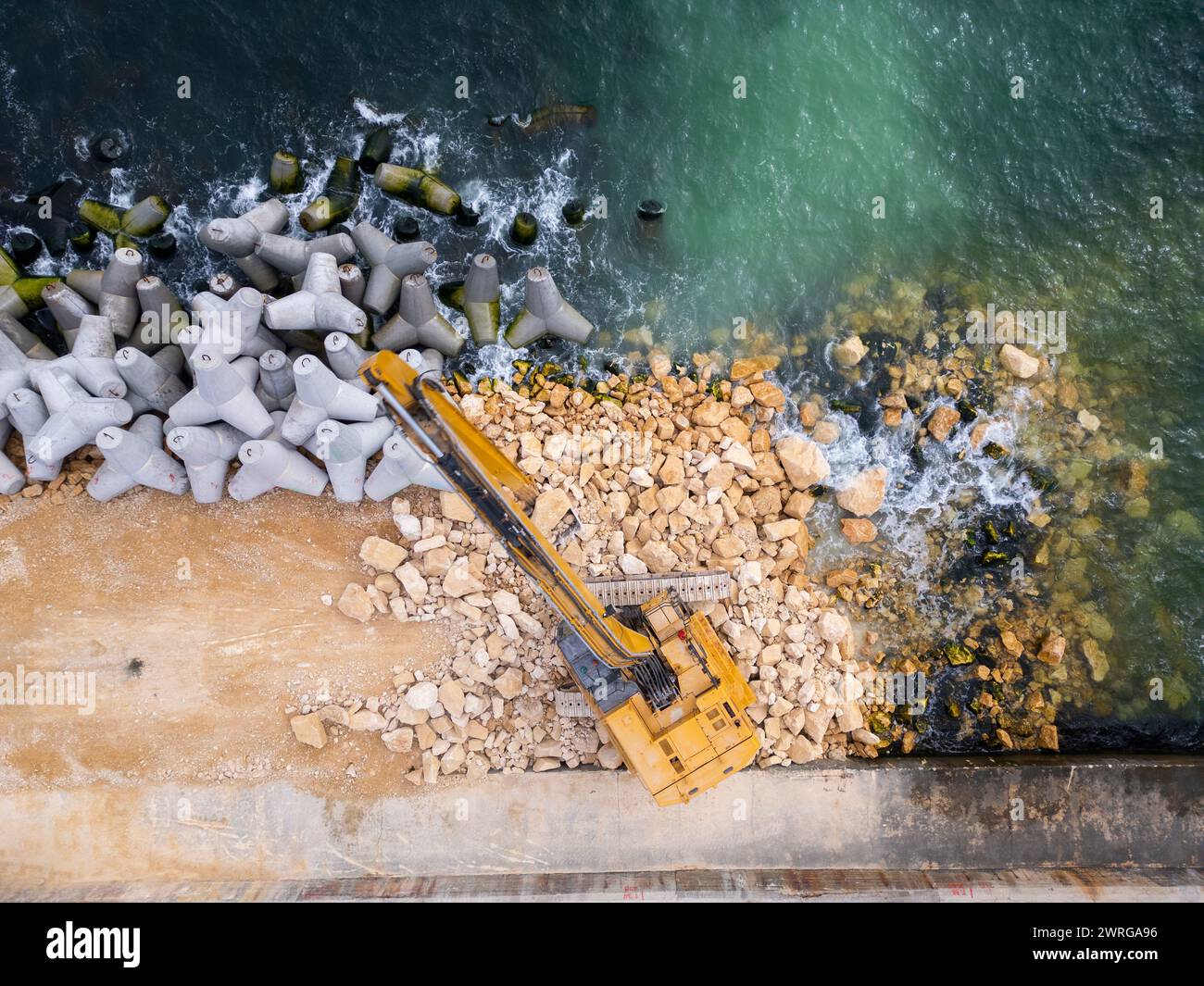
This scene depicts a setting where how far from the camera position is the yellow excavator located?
15.8m

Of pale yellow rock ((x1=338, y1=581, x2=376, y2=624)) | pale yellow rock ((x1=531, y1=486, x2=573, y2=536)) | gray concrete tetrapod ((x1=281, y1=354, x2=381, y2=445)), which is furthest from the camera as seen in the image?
pale yellow rock ((x1=531, y1=486, x2=573, y2=536))

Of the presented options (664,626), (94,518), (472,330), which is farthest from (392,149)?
(664,626)

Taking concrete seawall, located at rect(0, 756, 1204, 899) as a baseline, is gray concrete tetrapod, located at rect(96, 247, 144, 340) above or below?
above

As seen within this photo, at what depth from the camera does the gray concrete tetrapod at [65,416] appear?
18.6 meters

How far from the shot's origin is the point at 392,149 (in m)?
22.1

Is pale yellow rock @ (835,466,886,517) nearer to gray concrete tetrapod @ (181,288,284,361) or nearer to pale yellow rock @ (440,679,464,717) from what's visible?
pale yellow rock @ (440,679,464,717)

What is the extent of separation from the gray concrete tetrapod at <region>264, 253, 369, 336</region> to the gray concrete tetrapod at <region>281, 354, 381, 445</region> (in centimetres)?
147

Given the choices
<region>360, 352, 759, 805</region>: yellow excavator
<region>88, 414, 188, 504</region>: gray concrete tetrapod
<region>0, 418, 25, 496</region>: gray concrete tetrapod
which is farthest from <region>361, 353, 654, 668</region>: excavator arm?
<region>0, 418, 25, 496</region>: gray concrete tetrapod

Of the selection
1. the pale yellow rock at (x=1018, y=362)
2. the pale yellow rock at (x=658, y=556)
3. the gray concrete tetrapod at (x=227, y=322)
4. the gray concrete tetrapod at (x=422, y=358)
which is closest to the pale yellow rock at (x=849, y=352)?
the pale yellow rock at (x=1018, y=362)

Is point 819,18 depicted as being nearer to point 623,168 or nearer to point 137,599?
point 623,168

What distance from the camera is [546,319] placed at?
21.3 m

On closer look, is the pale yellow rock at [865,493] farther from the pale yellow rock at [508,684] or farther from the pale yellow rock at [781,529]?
the pale yellow rock at [508,684]

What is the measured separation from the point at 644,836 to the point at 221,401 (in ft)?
43.9

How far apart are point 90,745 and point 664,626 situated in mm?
12775
